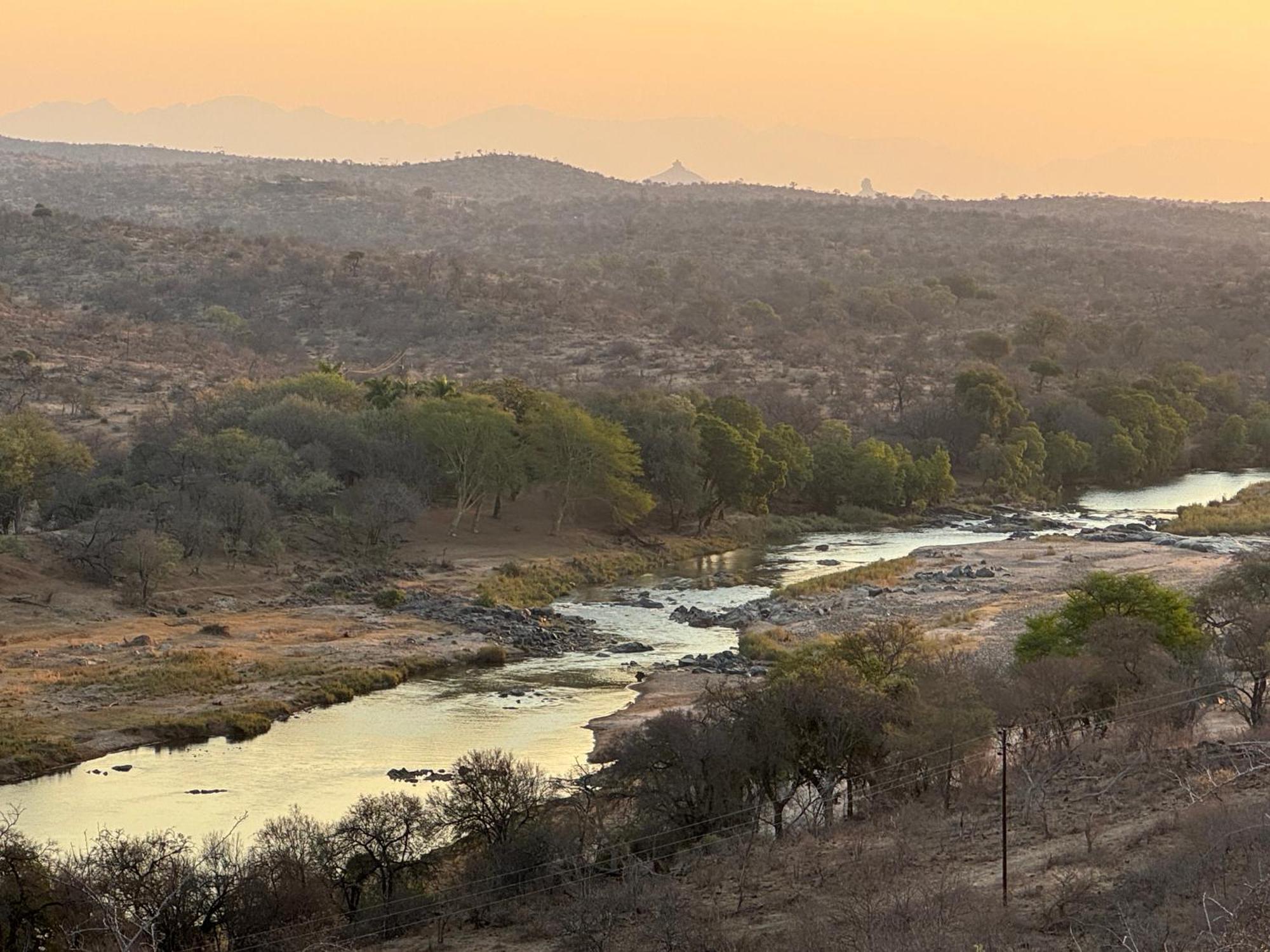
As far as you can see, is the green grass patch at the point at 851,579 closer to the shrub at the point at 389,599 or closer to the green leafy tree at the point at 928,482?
the shrub at the point at 389,599

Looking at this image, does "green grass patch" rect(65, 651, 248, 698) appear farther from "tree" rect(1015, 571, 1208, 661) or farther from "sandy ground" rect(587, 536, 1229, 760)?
"tree" rect(1015, 571, 1208, 661)

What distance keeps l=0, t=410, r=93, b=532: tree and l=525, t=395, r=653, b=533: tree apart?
18.5 m

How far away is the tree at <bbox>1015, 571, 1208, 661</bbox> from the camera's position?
117ft

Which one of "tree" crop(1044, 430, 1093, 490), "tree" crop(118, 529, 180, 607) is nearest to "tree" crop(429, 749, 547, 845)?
"tree" crop(118, 529, 180, 607)

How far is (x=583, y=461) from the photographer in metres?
64.2

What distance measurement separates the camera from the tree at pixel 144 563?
157 ft

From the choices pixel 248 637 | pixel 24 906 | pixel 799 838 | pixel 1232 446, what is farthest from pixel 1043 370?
pixel 24 906

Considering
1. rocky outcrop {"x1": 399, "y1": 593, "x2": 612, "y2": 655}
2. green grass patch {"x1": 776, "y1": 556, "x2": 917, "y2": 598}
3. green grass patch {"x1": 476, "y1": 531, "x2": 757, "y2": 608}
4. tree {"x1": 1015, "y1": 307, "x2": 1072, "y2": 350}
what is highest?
tree {"x1": 1015, "y1": 307, "x2": 1072, "y2": 350}

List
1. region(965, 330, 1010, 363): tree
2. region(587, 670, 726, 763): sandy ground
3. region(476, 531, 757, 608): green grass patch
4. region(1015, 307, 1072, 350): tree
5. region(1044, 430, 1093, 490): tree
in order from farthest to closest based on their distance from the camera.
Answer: region(1015, 307, 1072, 350): tree < region(965, 330, 1010, 363): tree < region(1044, 430, 1093, 490): tree < region(476, 531, 757, 608): green grass patch < region(587, 670, 726, 763): sandy ground

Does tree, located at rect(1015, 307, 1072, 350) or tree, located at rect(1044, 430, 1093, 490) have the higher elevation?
tree, located at rect(1015, 307, 1072, 350)

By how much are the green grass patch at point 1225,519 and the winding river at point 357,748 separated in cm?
2682

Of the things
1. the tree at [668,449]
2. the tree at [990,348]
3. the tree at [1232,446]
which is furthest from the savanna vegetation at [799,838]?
the tree at [990,348]

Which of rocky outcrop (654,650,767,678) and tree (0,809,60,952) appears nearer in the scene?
tree (0,809,60,952)

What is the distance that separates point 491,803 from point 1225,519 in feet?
173
